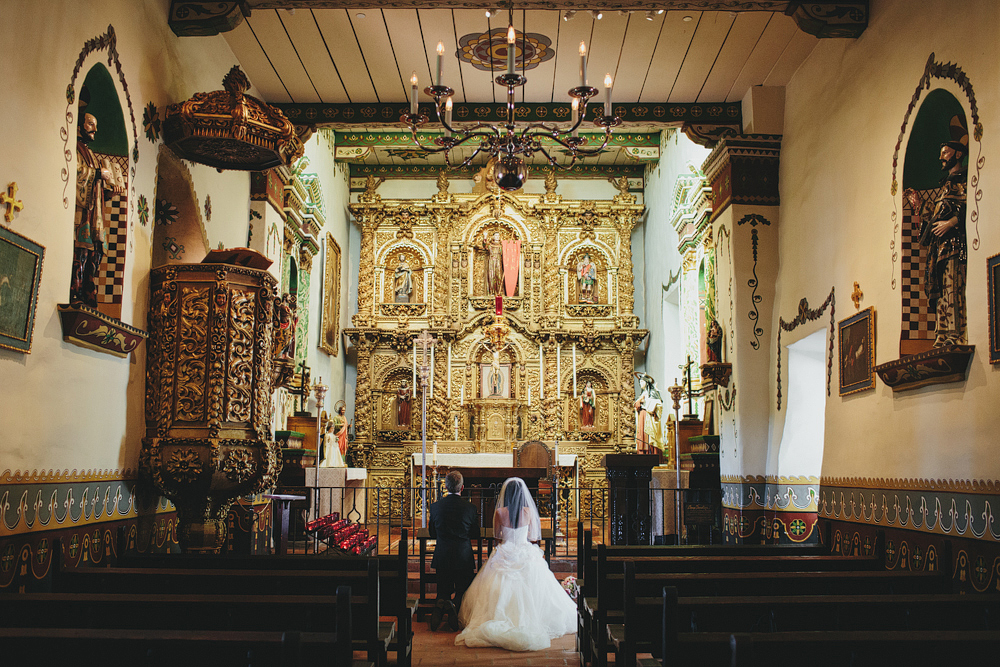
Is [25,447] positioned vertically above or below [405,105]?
below

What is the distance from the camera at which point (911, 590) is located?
4477 mm

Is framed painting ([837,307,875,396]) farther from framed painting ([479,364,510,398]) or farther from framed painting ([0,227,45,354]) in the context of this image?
framed painting ([479,364,510,398])

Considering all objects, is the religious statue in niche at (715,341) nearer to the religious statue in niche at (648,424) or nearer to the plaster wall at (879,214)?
the plaster wall at (879,214)

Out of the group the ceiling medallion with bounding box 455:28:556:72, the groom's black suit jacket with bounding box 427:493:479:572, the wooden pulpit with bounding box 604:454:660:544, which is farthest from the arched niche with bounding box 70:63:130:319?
the wooden pulpit with bounding box 604:454:660:544

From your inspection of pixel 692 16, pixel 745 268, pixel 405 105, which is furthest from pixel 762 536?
pixel 405 105

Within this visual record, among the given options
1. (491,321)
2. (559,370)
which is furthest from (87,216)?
(559,370)

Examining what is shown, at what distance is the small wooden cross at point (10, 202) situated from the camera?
446 centimetres

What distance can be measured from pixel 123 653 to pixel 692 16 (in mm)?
7412

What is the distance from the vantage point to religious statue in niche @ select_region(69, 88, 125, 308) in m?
5.55

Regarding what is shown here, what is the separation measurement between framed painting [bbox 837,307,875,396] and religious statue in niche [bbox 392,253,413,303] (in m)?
10.6

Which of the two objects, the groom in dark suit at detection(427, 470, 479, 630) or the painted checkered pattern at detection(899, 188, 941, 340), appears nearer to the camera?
the painted checkered pattern at detection(899, 188, 941, 340)

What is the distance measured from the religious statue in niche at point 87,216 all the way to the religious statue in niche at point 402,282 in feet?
35.6

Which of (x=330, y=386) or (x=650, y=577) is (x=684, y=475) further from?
(x=330, y=386)

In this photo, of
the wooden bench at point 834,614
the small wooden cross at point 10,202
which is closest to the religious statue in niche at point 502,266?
the small wooden cross at point 10,202
